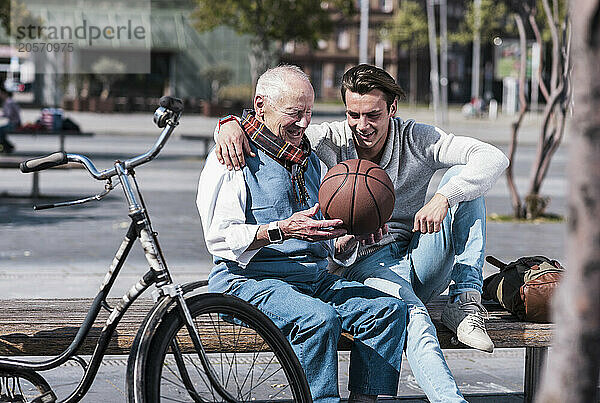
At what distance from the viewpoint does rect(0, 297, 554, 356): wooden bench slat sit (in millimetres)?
3578

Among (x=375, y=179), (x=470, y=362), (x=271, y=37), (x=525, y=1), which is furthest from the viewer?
(x=271, y=37)

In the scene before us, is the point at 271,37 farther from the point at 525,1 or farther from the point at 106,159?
the point at 525,1

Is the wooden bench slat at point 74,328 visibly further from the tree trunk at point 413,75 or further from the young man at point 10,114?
the tree trunk at point 413,75

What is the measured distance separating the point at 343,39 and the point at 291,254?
8088 cm

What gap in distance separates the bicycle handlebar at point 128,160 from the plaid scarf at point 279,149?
1.78 feet

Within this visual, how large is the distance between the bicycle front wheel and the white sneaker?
714mm

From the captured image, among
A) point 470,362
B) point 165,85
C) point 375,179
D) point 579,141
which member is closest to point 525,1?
point 470,362

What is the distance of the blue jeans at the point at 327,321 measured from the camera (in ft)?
11.5

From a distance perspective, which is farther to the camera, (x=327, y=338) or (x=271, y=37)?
(x=271, y=37)

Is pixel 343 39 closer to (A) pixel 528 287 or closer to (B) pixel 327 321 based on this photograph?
(A) pixel 528 287

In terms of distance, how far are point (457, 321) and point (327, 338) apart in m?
0.57

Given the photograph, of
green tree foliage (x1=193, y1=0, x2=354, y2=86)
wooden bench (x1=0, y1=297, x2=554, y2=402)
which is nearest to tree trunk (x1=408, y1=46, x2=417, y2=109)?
green tree foliage (x1=193, y1=0, x2=354, y2=86)

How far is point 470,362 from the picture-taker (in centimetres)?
563

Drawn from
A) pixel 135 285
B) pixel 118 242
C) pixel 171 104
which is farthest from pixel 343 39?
Answer: pixel 135 285
